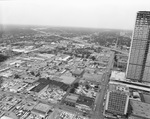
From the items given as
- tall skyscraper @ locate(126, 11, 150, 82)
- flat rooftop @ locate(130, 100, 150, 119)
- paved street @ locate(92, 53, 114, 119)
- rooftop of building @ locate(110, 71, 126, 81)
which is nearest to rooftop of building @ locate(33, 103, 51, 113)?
paved street @ locate(92, 53, 114, 119)

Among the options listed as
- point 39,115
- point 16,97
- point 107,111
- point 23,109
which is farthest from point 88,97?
point 16,97

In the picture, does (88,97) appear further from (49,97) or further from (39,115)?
(39,115)

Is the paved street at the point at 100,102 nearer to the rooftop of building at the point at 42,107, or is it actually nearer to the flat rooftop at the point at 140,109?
the flat rooftop at the point at 140,109

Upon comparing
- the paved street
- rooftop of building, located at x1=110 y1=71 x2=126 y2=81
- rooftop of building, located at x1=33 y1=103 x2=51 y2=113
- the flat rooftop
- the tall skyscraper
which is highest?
the tall skyscraper

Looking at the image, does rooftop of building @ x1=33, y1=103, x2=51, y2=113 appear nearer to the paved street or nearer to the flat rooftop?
the paved street

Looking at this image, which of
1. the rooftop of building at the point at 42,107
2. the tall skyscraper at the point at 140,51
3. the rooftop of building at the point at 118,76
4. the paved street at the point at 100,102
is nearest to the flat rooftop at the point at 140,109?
the paved street at the point at 100,102
